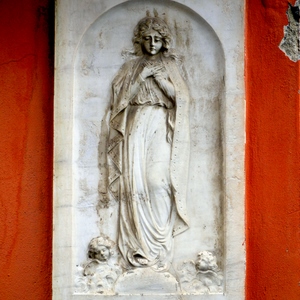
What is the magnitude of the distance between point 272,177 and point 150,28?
1362 millimetres

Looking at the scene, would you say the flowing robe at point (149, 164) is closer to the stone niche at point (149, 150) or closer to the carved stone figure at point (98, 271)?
the stone niche at point (149, 150)

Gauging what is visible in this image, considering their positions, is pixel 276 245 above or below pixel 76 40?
below

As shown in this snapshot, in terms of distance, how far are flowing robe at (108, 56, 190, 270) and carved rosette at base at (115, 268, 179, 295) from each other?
67 millimetres

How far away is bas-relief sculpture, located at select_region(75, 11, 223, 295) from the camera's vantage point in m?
6.56

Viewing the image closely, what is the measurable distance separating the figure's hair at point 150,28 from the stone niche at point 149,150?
1 cm

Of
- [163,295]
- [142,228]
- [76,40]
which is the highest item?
[76,40]

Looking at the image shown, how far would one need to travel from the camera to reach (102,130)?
6.70 metres

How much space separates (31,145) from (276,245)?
1894 mm

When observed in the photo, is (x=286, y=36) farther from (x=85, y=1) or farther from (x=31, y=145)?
(x=31, y=145)

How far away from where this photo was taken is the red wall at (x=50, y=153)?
6.65 m

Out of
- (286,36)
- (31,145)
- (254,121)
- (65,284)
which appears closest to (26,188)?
(31,145)

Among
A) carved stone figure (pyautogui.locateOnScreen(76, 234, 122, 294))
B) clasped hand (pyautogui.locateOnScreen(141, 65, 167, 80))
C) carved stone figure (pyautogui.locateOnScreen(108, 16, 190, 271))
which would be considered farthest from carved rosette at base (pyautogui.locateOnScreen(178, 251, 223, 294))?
clasped hand (pyautogui.locateOnScreen(141, 65, 167, 80))

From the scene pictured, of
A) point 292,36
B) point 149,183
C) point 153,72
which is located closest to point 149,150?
point 149,183

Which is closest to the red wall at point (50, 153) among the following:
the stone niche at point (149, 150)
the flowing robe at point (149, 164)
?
the stone niche at point (149, 150)
